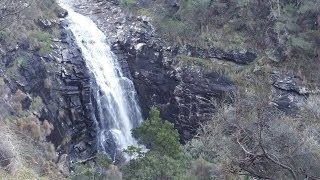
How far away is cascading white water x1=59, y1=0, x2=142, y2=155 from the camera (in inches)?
851

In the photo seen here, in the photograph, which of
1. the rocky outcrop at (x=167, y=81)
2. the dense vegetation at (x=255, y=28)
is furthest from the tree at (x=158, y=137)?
the dense vegetation at (x=255, y=28)

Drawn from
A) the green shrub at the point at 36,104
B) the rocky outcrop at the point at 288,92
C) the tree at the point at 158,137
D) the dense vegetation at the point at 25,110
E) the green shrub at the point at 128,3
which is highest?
the green shrub at the point at 128,3

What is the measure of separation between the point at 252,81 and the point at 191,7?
5613 millimetres

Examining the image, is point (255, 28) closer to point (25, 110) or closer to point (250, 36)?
point (250, 36)

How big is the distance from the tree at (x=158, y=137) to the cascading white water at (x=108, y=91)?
5.13 meters

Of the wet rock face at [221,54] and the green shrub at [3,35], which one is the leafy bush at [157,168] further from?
the green shrub at [3,35]

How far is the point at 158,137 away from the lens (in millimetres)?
15969

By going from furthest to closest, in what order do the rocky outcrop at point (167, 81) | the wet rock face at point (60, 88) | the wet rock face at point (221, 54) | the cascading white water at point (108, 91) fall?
the wet rock face at point (221, 54) → the rocky outcrop at point (167, 81) → the cascading white water at point (108, 91) → the wet rock face at point (60, 88)

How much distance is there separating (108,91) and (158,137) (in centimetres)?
712

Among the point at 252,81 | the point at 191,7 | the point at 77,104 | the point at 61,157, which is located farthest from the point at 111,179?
the point at 191,7

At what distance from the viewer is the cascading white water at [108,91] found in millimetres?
21625

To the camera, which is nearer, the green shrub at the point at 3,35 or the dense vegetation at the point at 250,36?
the green shrub at the point at 3,35

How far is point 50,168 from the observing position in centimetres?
1437

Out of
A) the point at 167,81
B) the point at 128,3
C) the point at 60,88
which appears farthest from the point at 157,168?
the point at 128,3
